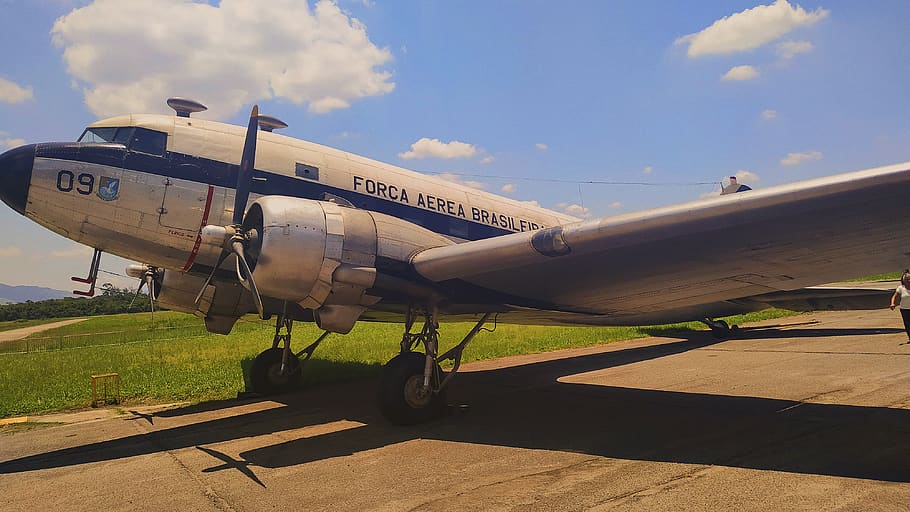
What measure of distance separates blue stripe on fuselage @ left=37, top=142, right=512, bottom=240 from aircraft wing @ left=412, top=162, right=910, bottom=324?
2.18 metres

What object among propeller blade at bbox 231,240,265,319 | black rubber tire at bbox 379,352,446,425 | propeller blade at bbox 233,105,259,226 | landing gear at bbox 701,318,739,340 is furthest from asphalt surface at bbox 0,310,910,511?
landing gear at bbox 701,318,739,340

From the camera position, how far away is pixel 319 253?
7078 mm

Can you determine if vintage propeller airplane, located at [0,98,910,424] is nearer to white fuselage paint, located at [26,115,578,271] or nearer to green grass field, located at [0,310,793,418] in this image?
white fuselage paint, located at [26,115,578,271]

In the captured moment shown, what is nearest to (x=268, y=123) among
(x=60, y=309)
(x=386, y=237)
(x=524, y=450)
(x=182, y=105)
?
(x=182, y=105)

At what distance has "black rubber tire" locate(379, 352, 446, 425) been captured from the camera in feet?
24.9

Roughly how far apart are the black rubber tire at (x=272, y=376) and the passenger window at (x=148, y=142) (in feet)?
16.4

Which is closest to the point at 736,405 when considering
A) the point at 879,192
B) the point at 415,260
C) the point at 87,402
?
the point at 879,192

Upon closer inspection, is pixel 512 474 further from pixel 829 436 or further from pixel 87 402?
pixel 87 402

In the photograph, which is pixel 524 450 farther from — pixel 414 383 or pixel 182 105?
pixel 182 105

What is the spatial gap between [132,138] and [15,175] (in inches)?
61.7

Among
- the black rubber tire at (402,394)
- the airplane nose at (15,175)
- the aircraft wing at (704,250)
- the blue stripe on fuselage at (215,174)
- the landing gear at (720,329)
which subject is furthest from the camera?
the landing gear at (720,329)

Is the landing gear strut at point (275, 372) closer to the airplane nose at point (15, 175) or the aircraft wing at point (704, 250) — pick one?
the airplane nose at point (15, 175)

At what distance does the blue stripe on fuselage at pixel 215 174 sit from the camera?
7832mm

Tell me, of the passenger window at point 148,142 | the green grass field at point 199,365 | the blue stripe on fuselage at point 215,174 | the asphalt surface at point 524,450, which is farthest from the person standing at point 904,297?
the passenger window at point 148,142
